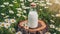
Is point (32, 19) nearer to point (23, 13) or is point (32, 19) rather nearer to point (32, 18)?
point (32, 18)

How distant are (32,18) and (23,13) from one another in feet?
2.19

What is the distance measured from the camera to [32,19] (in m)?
2.45

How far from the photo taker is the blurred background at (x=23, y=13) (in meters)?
→ 2.79

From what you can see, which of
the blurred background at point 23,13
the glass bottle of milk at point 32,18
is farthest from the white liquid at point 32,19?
the blurred background at point 23,13

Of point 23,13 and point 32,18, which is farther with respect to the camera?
point 23,13

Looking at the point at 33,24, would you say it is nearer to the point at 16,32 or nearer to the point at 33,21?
the point at 33,21

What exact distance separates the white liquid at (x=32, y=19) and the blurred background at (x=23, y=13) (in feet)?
1.14

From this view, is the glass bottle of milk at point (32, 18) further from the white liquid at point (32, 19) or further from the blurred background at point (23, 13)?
the blurred background at point (23, 13)

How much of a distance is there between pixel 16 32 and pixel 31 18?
0.41 metres

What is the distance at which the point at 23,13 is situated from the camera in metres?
3.09

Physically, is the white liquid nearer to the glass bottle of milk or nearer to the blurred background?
the glass bottle of milk

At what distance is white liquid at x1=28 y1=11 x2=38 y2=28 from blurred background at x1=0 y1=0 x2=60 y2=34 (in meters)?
0.35

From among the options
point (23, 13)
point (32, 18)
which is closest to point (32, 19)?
point (32, 18)

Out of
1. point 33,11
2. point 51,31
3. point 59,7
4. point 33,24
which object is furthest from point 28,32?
point 59,7
